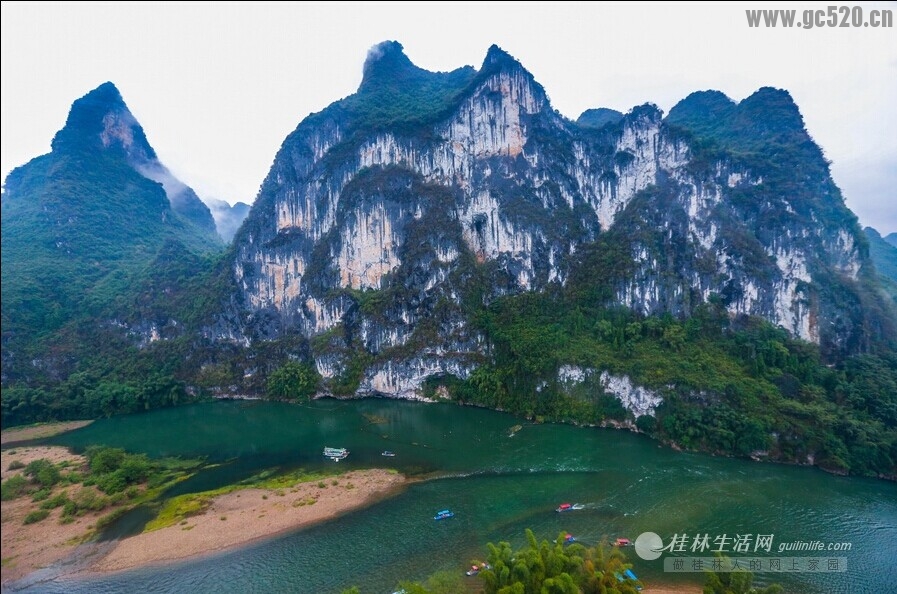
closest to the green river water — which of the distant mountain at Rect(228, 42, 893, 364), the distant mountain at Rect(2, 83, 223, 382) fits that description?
the distant mountain at Rect(228, 42, 893, 364)

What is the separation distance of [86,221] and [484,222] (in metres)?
58.6

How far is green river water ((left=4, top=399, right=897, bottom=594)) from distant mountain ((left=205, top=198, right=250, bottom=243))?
103929 mm

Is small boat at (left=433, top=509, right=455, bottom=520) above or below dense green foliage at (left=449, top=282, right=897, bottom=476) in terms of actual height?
below

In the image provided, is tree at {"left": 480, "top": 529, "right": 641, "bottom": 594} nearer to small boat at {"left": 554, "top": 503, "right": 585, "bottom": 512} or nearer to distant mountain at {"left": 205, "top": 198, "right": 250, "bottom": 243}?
small boat at {"left": 554, "top": 503, "right": 585, "bottom": 512}

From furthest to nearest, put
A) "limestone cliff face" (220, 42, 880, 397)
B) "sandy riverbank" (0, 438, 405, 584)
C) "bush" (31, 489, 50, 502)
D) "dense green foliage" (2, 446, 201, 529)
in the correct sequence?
1. "limestone cliff face" (220, 42, 880, 397)
2. "bush" (31, 489, 50, 502)
3. "dense green foliage" (2, 446, 201, 529)
4. "sandy riverbank" (0, 438, 405, 584)

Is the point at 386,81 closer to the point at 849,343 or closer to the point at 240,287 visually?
the point at 240,287

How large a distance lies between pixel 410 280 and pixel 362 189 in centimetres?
1451

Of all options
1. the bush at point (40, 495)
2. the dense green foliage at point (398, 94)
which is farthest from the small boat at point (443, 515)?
the dense green foliage at point (398, 94)

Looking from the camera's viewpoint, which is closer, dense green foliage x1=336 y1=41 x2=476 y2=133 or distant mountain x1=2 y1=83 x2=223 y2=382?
distant mountain x1=2 y1=83 x2=223 y2=382

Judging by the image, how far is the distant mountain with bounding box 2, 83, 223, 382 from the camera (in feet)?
147

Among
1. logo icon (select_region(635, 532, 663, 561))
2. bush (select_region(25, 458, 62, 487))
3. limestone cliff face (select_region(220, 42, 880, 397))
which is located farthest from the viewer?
limestone cliff face (select_region(220, 42, 880, 397))

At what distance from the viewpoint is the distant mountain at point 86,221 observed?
44.7m

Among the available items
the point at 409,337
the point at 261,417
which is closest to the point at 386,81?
the point at 409,337
